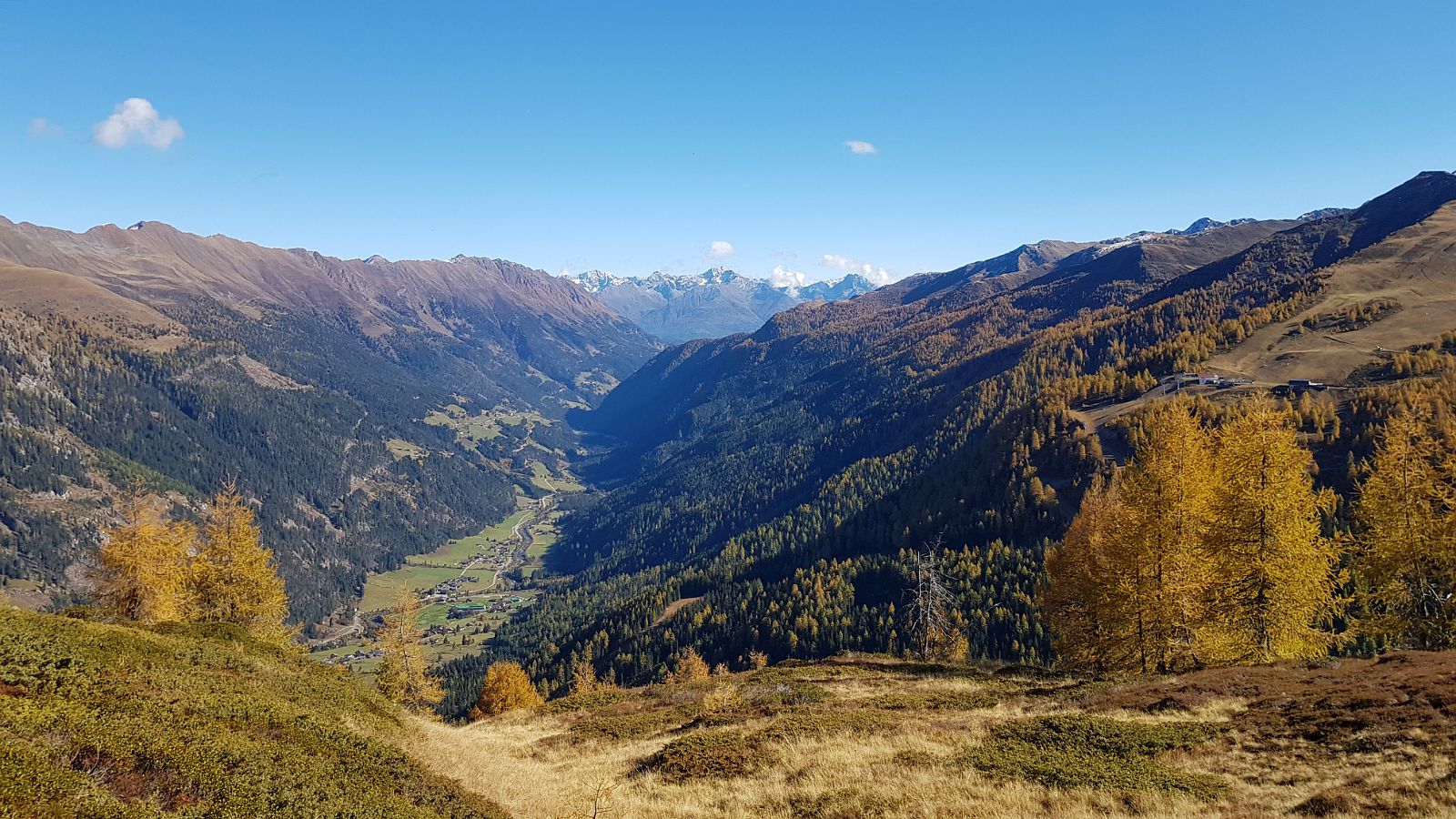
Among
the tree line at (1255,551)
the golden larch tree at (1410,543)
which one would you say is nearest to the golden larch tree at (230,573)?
the tree line at (1255,551)

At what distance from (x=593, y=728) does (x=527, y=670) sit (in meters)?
174

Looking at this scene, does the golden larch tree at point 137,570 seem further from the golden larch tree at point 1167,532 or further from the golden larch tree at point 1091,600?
the golden larch tree at point 1167,532

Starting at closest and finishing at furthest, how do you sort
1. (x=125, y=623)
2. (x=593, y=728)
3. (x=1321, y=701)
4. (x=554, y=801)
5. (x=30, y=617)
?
(x=554, y=801) → (x=30, y=617) → (x=1321, y=701) → (x=125, y=623) → (x=593, y=728)

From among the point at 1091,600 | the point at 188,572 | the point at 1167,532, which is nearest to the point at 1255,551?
the point at 1167,532

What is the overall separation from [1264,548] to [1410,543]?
12.4m

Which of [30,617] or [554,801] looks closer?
[554,801]

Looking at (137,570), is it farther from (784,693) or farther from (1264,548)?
(1264,548)

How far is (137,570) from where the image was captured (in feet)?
178

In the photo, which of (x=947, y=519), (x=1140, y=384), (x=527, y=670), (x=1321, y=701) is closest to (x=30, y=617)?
(x=1321, y=701)

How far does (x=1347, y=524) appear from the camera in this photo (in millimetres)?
103750

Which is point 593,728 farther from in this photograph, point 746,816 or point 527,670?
point 527,670

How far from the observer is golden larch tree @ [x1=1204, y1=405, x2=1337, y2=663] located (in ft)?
125

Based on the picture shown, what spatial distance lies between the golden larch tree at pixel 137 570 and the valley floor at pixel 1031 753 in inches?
1514

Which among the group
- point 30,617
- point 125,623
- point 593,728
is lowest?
point 593,728
